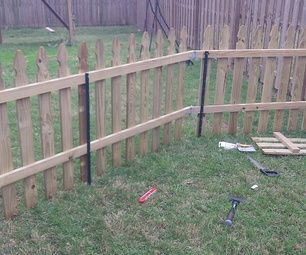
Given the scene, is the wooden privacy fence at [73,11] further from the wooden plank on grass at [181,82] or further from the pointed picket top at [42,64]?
the pointed picket top at [42,64]

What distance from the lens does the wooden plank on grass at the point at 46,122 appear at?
344cm

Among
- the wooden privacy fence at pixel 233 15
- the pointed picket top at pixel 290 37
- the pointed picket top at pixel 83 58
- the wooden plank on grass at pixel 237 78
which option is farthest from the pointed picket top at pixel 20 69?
the wooden privacy fence at pixel 233 15

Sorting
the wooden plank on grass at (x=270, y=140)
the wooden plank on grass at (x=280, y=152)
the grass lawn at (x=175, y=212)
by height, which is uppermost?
the wooden plank on grass at (x=270, y=140)

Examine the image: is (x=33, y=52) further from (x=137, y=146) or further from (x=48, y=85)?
(x=48, y=85)

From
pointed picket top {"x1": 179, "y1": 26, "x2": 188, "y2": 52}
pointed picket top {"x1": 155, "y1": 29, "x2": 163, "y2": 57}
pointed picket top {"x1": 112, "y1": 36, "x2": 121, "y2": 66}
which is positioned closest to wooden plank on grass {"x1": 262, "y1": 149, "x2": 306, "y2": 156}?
pointed picket top {"x1": 179, "y1": 26, "x2": 188, "y2": 52}

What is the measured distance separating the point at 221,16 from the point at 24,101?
7.03 m

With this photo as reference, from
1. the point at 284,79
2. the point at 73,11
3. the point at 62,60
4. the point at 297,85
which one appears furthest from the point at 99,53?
the point at 73,11

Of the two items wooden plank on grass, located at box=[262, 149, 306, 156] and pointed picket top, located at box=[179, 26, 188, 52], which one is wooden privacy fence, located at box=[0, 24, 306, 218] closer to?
pointed picket top, located at box=[179, 26, 188, 52]

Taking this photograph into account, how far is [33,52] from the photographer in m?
11.0

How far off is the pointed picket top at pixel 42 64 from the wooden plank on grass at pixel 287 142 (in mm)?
3056

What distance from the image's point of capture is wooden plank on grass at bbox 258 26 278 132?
5.24 m

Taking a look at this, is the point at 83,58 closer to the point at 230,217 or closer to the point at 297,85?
the point at 230,217

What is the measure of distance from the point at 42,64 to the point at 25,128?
0.56m

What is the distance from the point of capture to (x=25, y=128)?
3.48 meters
